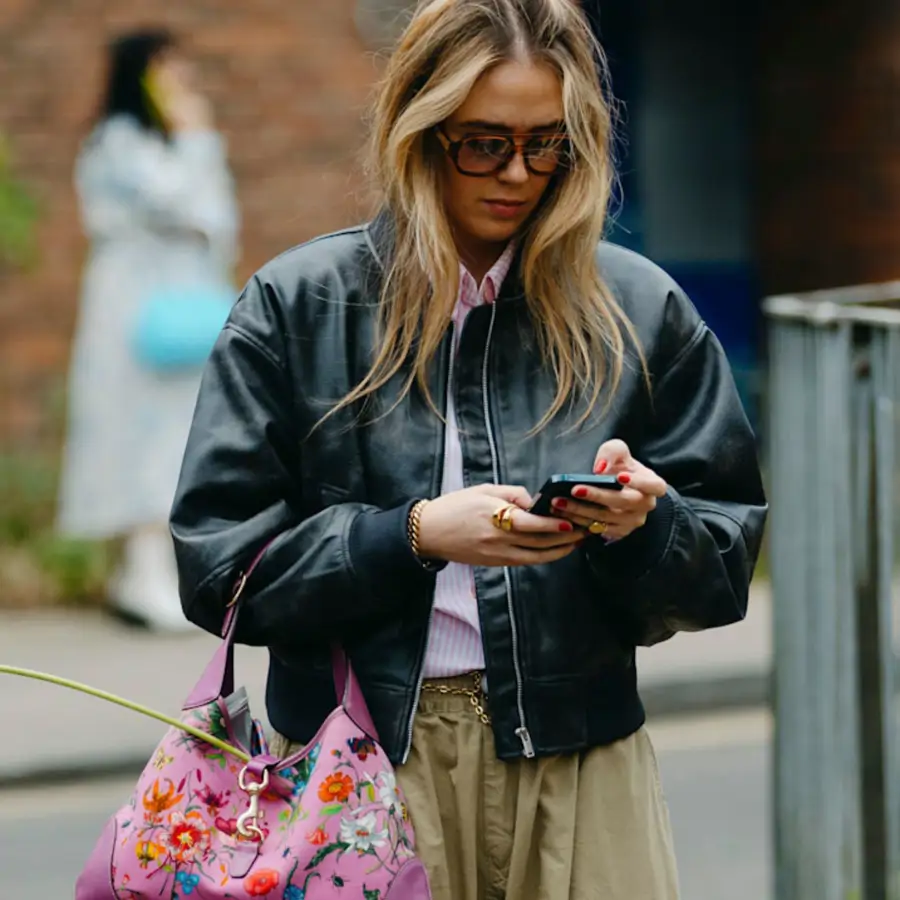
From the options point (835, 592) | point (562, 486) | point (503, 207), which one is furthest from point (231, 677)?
point (835, 592)

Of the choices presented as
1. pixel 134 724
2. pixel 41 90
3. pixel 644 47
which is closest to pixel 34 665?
pixel 134 724

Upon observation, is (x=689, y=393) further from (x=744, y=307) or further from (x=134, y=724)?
(x=744, y=307)

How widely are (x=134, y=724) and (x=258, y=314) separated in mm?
5028

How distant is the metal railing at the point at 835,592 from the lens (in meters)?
4.20

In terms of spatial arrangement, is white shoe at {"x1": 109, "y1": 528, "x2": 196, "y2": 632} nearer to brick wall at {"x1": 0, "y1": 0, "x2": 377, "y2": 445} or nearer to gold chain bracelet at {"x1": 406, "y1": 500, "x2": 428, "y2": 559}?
brick wall at {"x1": 0, "y1": 0, "x2": 377, "y2": 445}

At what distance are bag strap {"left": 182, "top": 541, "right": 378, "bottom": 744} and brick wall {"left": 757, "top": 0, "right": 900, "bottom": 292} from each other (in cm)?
892

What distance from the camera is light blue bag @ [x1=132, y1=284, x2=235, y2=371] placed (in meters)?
8.45

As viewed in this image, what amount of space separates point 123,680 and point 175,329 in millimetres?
1534

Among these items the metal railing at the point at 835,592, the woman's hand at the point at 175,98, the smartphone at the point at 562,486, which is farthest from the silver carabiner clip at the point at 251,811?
the woman's hand at the point at 175,98

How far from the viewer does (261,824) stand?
2.47 metres

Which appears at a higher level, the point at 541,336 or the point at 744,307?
the point at 541,336

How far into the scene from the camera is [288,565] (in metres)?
2.56

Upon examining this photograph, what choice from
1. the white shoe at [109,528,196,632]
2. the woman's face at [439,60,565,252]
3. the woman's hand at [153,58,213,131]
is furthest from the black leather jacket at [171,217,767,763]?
the white shoe at [109,528,196,632]

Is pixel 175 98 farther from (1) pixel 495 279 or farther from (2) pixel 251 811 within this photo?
(2) pixel 251 811
